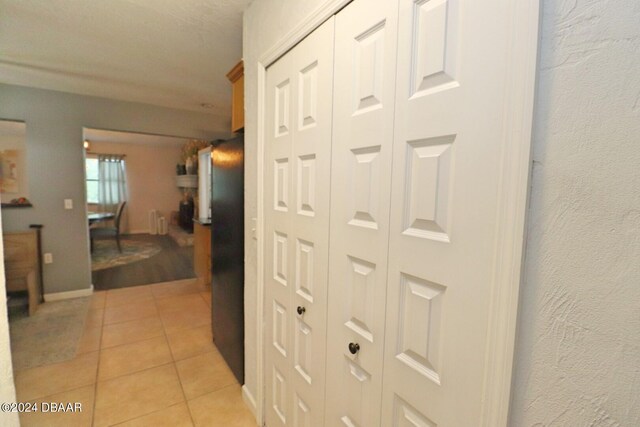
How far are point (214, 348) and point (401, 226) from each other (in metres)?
2.27

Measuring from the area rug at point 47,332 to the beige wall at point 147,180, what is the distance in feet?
15.0

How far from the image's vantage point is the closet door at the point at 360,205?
0.83 metres

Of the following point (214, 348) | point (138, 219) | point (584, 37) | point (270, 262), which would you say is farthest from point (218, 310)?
point (138, 219)

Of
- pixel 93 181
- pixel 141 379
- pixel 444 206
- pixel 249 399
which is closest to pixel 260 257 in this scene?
pixel 249 399

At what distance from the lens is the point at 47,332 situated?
8.43 feet

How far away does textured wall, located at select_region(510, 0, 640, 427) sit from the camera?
449 mm

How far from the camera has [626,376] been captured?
45cm

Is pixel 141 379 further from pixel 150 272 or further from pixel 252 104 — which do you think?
pixel 150 272

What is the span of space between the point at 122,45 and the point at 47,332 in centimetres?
258

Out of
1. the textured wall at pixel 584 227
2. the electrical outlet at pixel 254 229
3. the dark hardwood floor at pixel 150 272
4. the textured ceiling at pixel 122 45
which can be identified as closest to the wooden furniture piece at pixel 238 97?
the textured ceiling at pixel 122 45

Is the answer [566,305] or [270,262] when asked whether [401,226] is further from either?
[270,262]

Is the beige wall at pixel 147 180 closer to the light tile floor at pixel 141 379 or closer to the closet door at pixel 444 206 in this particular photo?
the light tile floor at pixel 141 379

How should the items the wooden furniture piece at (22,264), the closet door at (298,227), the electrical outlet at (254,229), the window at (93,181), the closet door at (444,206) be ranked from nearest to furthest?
the closet door at (444,206) → the closet door at (298,227) → the electrical outlet at (254,229) → the wooden furniture piece at (22,264) → the window at (93,181)

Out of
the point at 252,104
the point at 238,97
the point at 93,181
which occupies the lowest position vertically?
the point at 93,181
